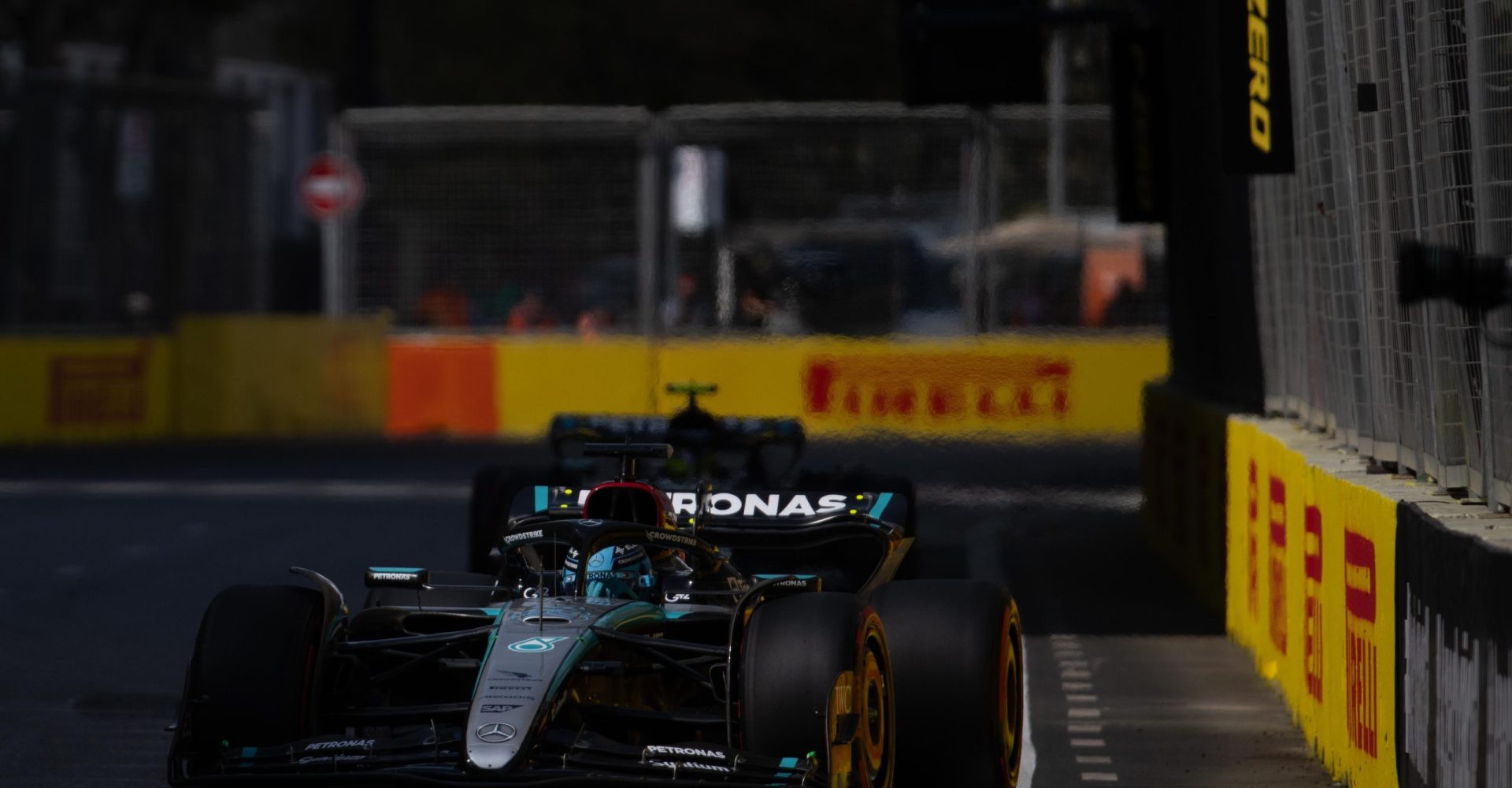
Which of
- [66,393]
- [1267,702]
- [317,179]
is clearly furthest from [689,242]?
[1267,702]

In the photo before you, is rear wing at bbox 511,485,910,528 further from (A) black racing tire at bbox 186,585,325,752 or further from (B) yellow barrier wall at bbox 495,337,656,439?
(B) yellow barrier wall at bbox 495,337,656,439

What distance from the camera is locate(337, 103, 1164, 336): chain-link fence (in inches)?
1051

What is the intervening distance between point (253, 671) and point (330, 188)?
20834mm

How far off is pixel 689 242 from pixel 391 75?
3139 centimetres

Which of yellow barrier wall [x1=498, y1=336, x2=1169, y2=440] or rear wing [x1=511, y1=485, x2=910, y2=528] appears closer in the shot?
rear wing [x1=511, y1=485, x2=910, y2=528]

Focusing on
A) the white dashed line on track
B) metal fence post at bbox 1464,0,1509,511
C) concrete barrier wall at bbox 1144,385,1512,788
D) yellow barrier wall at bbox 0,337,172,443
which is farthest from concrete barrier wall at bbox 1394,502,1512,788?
yellow barrier wall at bbox 0,337,172,443

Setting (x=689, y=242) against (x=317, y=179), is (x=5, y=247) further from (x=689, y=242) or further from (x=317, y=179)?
(x=689, y=242)

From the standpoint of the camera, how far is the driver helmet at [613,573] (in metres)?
7.82

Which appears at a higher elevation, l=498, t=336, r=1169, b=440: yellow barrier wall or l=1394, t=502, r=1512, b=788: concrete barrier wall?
l=498, t=336, r=1169, b=440: yellow barrier wall

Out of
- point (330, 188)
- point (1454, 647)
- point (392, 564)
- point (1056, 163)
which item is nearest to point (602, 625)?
point (1454, 647)

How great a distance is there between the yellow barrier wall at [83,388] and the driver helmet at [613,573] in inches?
667

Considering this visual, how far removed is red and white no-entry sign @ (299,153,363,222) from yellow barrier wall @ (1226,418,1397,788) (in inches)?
670

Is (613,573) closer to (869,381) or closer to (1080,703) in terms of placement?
(1080,703)

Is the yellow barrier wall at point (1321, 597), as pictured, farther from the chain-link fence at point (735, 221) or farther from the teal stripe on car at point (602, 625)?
the chain-link fence at point (735, 221)
